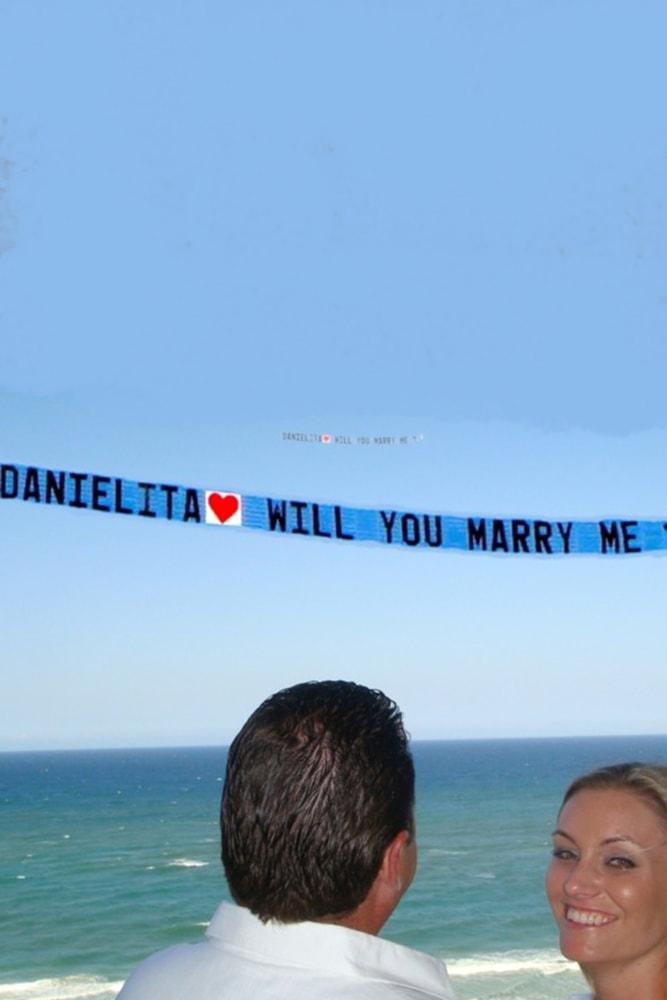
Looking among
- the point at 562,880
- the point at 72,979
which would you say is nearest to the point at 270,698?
the point at 562,880

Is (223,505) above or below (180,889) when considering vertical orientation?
above

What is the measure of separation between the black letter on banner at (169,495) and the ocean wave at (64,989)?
15420 millimetres

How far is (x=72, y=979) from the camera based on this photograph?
21969 millimetres

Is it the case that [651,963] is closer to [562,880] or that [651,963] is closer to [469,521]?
[562,880]

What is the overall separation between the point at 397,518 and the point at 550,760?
98.3m

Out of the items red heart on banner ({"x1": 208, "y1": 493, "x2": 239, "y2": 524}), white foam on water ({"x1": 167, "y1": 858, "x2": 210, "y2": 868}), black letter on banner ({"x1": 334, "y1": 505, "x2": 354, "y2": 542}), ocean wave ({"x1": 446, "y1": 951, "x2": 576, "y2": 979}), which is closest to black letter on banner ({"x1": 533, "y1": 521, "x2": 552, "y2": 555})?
black letter on banner ({"x1": 334, "y1": 505, "x2": 354, "y2": 542})

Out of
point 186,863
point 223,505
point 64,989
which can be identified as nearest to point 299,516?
point 223,505

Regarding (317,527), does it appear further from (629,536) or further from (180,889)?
(180,889)

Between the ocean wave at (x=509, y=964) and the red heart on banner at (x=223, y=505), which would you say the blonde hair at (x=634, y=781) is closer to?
the red heart on banner at (x=223, y=505)

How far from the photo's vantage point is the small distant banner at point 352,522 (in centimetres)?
623

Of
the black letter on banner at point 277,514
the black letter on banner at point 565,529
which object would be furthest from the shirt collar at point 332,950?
the black letter on banner at point 565,529

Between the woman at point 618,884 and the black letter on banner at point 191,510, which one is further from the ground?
the black letter on banner at point 191,510

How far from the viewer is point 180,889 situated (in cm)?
3219

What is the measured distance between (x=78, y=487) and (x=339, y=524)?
1259 mm
